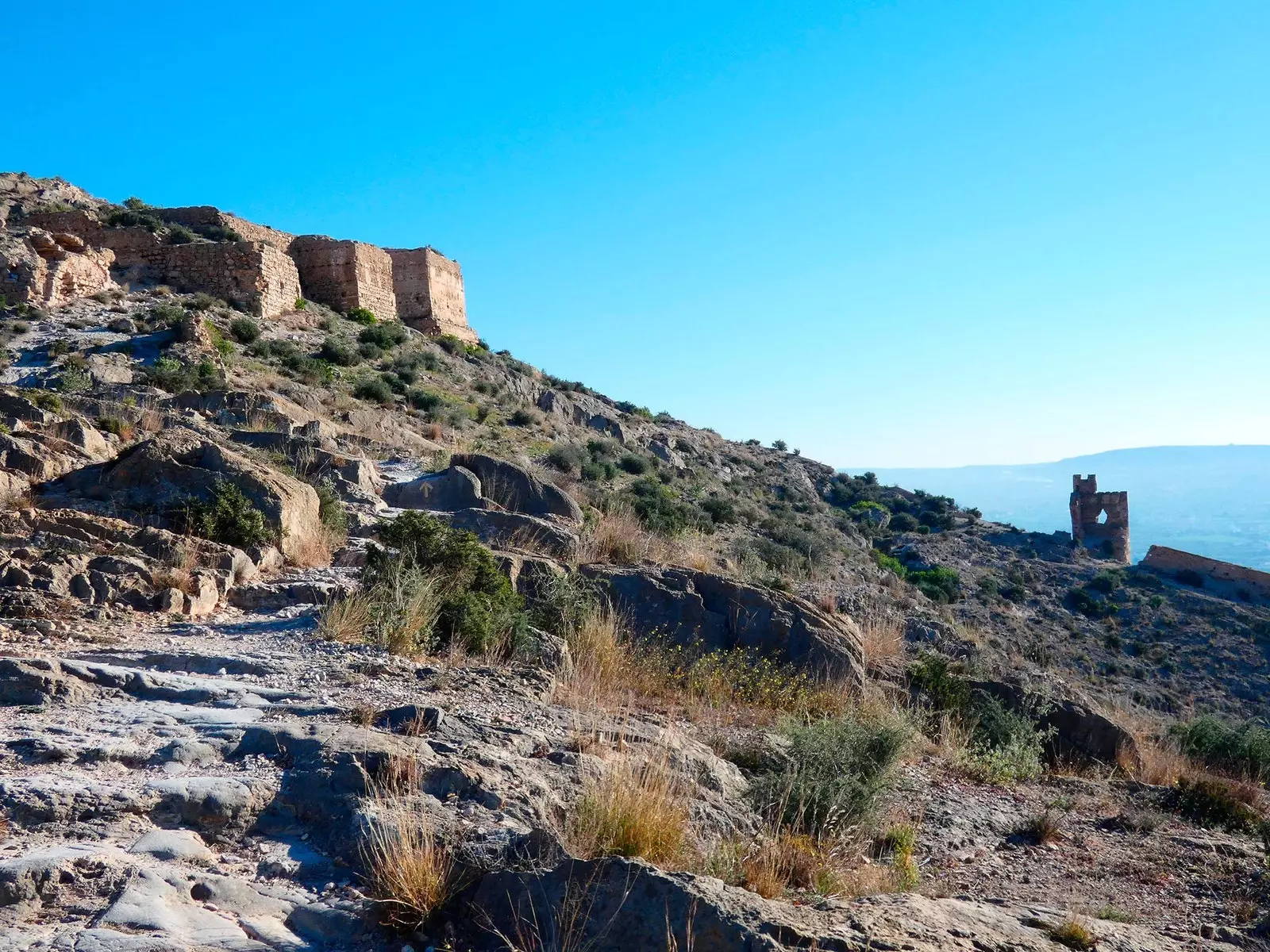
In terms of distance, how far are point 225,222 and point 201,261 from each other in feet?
15.3

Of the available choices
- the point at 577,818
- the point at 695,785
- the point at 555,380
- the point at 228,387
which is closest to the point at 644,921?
the point at 577,818

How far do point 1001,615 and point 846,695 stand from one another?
17.5 m

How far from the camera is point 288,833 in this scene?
11.1 feet

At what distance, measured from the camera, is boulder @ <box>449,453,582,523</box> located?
1035 centimetres

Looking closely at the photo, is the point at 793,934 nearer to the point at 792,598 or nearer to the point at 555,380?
the point at 792,598

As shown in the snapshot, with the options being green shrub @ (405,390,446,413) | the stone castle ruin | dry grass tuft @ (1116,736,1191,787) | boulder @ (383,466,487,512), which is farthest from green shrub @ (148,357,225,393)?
dry grass tuft @ (1116,736,1191,787)

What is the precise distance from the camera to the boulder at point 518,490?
10.4 meters

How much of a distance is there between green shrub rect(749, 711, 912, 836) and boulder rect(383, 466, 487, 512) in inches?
209

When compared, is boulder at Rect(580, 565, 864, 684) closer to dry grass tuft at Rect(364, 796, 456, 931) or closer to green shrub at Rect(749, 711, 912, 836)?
green shrub at Rect(749, 711, 912, 836)

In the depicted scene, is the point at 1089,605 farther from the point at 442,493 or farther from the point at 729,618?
the point at 442,493

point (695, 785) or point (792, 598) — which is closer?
point (695, 785)

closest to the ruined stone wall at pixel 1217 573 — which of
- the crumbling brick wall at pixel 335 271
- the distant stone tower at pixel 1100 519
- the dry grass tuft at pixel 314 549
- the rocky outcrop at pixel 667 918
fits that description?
the distant stone tower at pixel 1100 519

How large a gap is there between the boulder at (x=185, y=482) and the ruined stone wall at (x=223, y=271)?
56.6 ft

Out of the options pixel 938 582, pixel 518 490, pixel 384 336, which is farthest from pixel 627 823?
pixel 384 336
